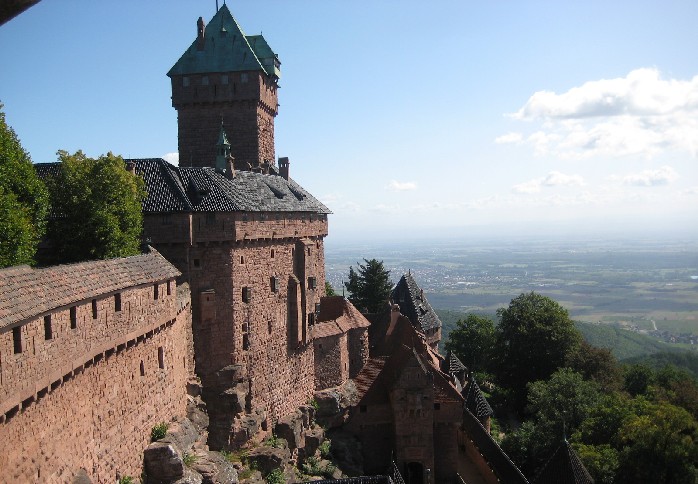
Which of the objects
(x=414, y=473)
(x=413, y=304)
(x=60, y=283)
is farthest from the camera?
(x=413, y=304)

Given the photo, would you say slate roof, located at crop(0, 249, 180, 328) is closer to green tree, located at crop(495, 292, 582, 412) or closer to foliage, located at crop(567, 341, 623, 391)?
foliage, located at crop(567, 341, 623, 391)

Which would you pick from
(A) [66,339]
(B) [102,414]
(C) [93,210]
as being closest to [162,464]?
(B) [102,414]

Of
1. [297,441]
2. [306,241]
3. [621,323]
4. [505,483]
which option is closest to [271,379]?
[297,441]

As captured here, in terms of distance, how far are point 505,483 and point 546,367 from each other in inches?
906

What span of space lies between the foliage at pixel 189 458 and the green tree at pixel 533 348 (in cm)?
3892

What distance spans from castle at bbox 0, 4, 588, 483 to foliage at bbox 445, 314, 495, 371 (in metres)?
12.8

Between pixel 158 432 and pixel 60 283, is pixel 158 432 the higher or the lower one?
the lower one

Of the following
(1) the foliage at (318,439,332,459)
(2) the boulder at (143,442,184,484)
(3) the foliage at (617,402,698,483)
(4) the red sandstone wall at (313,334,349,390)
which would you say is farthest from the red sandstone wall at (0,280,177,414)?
(3) the foliage at (617,402,698,483)

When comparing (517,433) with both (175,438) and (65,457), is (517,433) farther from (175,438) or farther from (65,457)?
(65,457)

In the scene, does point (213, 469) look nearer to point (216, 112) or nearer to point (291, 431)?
point (291, 431)

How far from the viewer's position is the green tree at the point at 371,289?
56.4 meters

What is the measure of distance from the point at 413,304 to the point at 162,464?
32.1 meters

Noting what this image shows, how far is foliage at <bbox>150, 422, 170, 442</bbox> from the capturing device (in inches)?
798

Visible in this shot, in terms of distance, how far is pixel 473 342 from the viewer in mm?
64438
